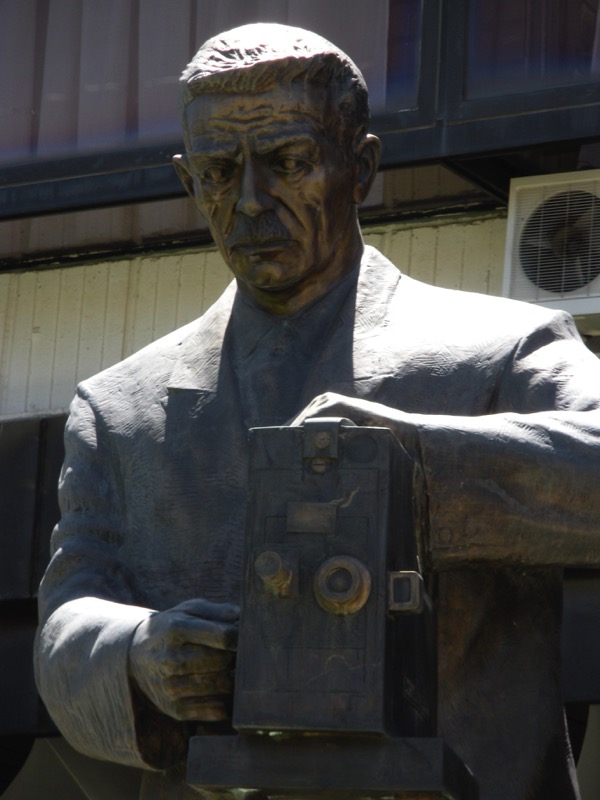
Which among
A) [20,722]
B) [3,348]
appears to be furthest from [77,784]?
[3,348]

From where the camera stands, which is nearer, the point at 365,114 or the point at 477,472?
the point at 477,472

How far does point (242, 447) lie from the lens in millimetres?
4527

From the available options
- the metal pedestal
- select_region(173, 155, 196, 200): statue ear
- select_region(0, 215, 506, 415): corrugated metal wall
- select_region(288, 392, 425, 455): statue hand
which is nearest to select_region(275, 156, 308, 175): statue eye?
select_region(173, 155, 196, 200): statue ear

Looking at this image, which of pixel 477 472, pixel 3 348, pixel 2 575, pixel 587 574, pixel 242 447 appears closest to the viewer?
pixel 477 472

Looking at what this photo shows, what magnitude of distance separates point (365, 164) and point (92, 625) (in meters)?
1.01

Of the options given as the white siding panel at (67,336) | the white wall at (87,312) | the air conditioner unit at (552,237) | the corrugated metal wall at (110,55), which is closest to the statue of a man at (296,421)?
the air conditioner unit at (552,237)

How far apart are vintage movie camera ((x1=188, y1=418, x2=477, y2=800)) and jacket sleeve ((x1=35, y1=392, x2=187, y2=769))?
1.00ft

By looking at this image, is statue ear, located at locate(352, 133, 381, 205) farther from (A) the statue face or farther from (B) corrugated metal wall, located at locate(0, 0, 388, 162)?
(B) corrugated metal wall, located at locate(0, 0, 388, 162)

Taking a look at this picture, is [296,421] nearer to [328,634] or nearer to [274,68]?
[328,634]

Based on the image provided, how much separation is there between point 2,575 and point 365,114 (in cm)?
406

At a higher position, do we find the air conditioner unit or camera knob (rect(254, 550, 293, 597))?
the air conditioner unit

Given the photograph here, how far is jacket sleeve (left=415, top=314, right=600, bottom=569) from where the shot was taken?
4.13m

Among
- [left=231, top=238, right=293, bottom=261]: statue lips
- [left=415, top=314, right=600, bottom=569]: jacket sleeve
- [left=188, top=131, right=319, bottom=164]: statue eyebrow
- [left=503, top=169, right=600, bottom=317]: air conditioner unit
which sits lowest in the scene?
[left=415, top=314, right=600, bottom=569]: jacket sleeve

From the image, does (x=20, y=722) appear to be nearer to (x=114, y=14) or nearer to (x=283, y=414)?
(x=114, y=14)
